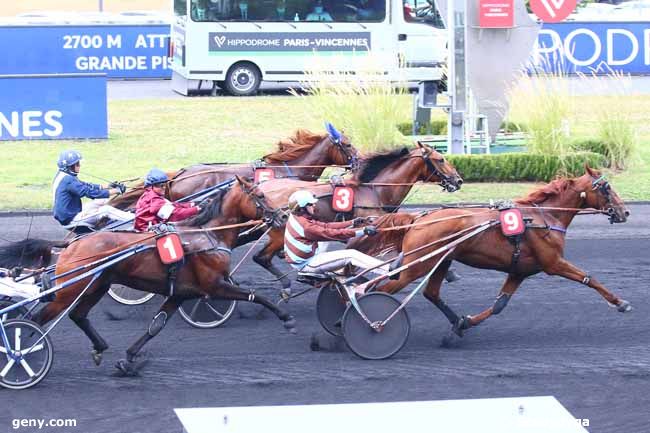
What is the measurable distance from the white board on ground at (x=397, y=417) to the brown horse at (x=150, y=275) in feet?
4.00

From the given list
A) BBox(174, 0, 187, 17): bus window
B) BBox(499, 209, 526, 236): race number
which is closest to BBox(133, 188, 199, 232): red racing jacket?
BBox(499, 209, 526, 236): race number

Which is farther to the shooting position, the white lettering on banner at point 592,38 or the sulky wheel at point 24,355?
the white lettering on banner at point 592,38

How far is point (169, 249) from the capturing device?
320 inches

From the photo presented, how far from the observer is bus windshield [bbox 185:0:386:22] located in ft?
80.4

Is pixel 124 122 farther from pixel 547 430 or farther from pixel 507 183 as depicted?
pixel 547 430

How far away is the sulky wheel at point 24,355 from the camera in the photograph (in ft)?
25.3

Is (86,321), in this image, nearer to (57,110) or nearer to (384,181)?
(384,181)

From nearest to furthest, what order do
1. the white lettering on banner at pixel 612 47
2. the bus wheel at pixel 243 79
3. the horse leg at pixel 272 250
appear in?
1. the horse leg at pixel 272 250
2. the bus wheel at pixel 243 79
3. the white lettering on banner at pixel 612 47

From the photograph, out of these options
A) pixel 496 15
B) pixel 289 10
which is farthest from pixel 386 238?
pixel 289 10

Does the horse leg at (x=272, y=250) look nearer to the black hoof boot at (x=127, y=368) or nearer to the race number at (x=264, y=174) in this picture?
the race number at (x=264, y=174)

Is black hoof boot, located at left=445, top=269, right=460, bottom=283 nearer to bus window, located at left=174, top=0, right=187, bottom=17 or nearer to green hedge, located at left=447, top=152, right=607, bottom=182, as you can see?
green hedge, located at left=447, top=152, right=607, bottom=182

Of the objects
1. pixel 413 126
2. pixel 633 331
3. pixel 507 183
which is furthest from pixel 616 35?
pixel 633 331

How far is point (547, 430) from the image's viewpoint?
6879 mm

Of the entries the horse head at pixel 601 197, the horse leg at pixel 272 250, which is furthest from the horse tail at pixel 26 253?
the horse head at pixel 601 197
